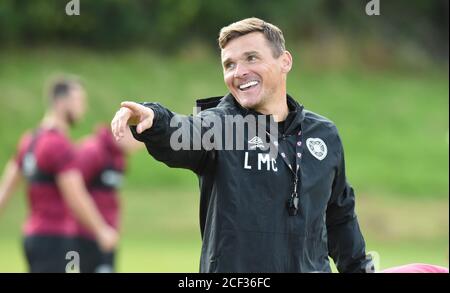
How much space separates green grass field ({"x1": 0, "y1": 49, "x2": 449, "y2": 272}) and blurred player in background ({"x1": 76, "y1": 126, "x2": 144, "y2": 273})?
7.78 metres

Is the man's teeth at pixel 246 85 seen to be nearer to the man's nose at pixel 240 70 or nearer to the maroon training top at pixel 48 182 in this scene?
the man's nose at pixel 240 70

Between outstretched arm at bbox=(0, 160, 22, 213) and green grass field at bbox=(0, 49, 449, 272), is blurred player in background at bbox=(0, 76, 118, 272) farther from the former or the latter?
green grass field at bbox=(0, 49, 449, 272)

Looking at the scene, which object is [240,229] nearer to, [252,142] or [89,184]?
[252,142]

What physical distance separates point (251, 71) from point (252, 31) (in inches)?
8.7

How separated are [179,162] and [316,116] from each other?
3.33ft

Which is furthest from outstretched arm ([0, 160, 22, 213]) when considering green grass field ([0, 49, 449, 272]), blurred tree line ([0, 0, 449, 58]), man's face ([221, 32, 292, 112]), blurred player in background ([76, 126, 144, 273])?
blurred tree line ([0, 0, 449, 58])

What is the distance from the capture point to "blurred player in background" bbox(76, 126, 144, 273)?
450 inches

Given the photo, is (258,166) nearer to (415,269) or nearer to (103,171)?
(415,269)

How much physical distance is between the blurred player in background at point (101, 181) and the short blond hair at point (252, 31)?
5779 mm

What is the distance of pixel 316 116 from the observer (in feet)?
19.6

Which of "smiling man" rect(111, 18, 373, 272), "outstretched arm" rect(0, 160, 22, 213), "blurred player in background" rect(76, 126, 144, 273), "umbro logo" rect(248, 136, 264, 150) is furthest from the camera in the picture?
"blurred player in background" rect(76, 126, 144, 273)

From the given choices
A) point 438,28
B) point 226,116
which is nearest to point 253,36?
point 226,116

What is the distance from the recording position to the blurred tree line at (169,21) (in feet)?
117

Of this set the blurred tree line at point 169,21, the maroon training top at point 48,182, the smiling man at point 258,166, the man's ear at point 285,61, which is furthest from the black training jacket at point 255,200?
the blurred tree line at point 169,21
